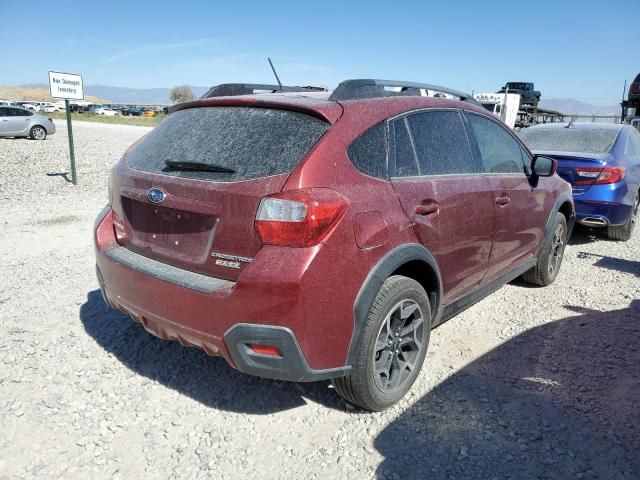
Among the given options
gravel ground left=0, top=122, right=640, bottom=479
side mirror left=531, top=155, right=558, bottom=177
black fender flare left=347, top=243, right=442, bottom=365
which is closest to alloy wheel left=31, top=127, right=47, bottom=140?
gravel ground left=0, top=122, right=640, bottom=479

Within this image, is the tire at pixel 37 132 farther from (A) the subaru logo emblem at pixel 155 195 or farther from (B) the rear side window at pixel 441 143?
(B) the rear side window at pixel 441 143

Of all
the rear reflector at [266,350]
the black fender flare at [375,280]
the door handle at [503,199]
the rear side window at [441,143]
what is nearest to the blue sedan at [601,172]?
the door handle at [503,199]

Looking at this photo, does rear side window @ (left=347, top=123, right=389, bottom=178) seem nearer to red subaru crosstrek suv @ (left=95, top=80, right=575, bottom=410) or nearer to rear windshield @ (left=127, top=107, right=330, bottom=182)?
red subaru crosstrek suv @ (left=95, top=80, right=575, bottom=410)

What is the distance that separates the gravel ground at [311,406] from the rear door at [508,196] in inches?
23.3

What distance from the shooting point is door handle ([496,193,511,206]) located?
3.54 m

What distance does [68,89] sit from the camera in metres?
10.2

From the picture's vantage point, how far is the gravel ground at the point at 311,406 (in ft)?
7.76

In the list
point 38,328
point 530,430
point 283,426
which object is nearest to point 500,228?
point 530,430

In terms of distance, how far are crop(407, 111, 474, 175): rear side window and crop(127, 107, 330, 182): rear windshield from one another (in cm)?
77

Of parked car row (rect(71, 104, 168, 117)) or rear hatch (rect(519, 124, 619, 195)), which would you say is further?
parked car row (rect(71, 104, 168, 117))

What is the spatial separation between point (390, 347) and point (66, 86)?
32.8 feet

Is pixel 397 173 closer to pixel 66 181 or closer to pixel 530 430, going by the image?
pixel 530 430

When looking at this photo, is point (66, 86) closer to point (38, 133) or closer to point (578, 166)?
point (578, 166)

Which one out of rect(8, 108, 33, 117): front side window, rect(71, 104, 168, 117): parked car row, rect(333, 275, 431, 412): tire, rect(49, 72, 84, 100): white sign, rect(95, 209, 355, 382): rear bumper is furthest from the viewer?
rect(71, 104, 168, 117): parked car row
